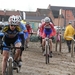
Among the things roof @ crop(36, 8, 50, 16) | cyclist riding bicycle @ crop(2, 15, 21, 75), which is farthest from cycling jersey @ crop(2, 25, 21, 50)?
roof @ crop(36, 8, 50, 16)

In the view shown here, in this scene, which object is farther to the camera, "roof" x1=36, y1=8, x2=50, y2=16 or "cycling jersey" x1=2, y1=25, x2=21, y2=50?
"roof" x1=36, y1=8, x2=50, y2=16

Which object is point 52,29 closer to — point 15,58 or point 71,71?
point 71,71

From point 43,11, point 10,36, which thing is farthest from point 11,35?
point 43,11

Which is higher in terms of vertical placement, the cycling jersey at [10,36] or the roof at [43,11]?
the roof at [43,11]

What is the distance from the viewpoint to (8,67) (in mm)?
7785

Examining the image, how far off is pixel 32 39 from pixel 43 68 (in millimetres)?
16266

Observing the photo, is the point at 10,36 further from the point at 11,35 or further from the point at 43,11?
the point at 43,11

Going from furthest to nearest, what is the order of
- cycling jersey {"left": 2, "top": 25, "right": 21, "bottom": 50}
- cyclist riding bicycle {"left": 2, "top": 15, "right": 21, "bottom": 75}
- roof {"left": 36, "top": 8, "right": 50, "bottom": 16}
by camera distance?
roof {"left": 36, "top": 8, "right": 50, "bottom": 16}, cycling jersey {"left": 2, "top": 25, "right": 21, "bottom": 50}, cyclist riding bicycle {"left": 2, "top": 15, "right": 21, "bottom": 75}

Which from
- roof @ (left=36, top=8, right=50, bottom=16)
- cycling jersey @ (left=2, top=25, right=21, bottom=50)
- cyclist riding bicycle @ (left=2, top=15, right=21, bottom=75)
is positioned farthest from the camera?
roof @ (left=36, top=8, right=50, bottom=16)

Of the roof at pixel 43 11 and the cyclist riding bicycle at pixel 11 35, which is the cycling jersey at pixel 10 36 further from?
the roof at pixel 43 11

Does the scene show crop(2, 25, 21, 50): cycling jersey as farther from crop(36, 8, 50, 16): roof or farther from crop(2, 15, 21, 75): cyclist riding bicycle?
crop(36, 8, 50, 16): roof

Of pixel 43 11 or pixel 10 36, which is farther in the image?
pixel 43 11

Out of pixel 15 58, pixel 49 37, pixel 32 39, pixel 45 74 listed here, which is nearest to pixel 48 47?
pixel 49 37

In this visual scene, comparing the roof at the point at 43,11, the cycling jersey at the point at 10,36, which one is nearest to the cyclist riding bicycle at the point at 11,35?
the cycling jersey at the point at 10,36
